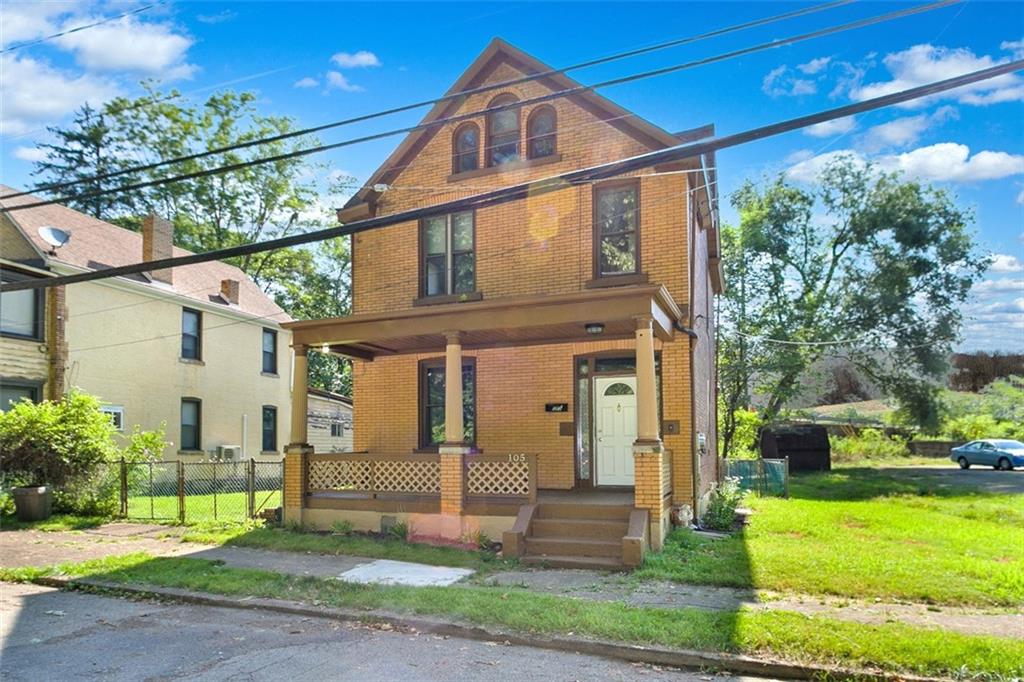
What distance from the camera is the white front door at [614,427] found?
12641 millimetres

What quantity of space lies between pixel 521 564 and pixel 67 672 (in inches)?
215

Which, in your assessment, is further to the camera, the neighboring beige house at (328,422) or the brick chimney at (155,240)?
the neighboring beige house at (328,422)

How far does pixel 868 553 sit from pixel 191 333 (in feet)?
66.8

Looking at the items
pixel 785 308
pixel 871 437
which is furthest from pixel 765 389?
pixel 871 437

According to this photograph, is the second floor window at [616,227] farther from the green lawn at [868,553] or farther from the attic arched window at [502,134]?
the green lawn at [868,553]

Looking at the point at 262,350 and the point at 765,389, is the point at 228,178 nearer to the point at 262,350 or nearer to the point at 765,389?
the point at 262,350

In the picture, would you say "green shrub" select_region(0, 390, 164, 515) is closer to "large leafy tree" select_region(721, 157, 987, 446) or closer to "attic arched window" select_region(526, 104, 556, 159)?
"attic arched window" select_region(526, 104, 556, 159)

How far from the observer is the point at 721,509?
1234cm

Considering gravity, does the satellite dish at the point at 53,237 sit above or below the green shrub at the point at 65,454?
above

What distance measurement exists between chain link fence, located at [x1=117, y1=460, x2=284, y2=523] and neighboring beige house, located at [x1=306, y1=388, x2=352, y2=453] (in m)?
5.02

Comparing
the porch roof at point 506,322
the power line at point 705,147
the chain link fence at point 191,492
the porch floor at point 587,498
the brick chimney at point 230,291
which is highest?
the brick chimney at point 230,291

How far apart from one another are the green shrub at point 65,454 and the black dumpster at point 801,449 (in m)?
22.4

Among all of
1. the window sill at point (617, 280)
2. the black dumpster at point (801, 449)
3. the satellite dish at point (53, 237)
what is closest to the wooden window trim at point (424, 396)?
the window sill at point (617, 280)

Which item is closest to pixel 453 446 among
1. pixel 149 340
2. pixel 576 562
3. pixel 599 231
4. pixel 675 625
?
pixel 576 562
